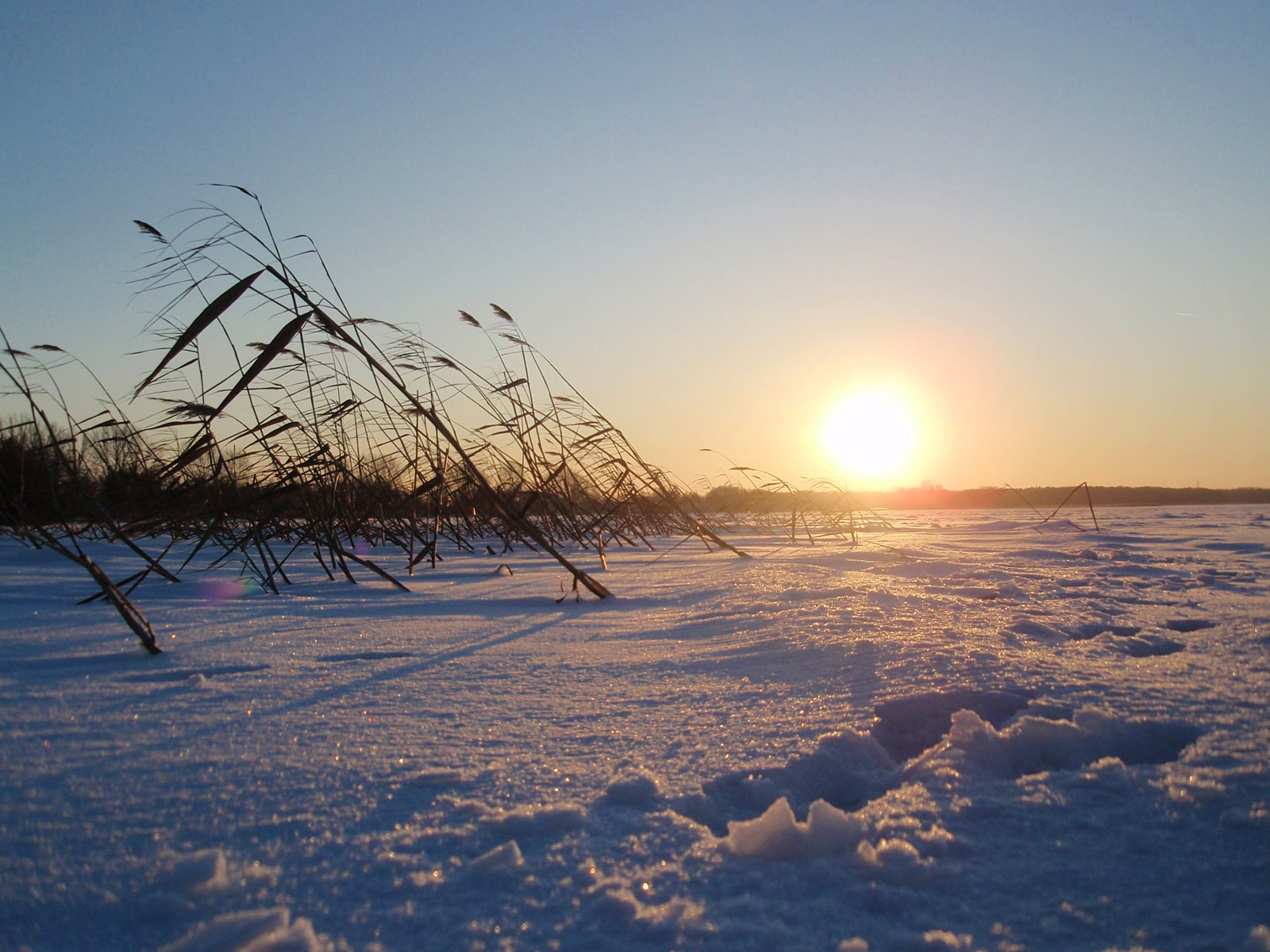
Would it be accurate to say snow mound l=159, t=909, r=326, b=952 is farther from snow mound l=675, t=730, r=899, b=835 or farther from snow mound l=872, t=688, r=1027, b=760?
snow mound l=872, t=688, r=1027, b=760

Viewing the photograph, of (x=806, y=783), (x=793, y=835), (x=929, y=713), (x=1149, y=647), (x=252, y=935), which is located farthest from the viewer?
(x=1149, y=647)

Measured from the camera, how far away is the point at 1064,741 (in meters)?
0.68

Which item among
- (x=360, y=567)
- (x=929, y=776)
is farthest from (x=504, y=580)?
(x=929, y=776)

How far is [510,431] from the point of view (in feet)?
9.73

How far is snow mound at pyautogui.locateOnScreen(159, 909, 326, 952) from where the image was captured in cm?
38

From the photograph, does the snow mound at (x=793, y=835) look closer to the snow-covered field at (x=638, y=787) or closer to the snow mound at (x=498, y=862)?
the snow-covered field at (x=638, y=787)

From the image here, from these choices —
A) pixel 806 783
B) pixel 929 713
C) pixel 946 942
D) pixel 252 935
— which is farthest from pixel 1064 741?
pixel 252 935

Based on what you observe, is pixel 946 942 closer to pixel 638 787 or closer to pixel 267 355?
pixel 638 787

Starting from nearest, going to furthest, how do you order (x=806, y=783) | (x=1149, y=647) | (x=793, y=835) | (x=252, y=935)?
(x=252, y=935), (x=793, y=835), (x=806, y=783), (x=1149, y=647)

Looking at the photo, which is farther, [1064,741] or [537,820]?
[1064,741]

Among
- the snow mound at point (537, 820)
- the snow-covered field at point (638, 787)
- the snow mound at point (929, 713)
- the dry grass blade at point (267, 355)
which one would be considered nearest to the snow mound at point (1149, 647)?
the snow-covered field at point (638, 787)

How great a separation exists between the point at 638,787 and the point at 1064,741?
41cm

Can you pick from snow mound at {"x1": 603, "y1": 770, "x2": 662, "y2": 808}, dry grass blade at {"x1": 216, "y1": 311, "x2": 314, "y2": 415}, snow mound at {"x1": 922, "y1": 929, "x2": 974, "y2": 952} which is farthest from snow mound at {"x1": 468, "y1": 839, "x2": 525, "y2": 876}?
dry grass blade at {"x1": 216, "y1": 311, "x2": 314, "y2": 415}

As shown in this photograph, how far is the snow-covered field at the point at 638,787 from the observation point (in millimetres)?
419
